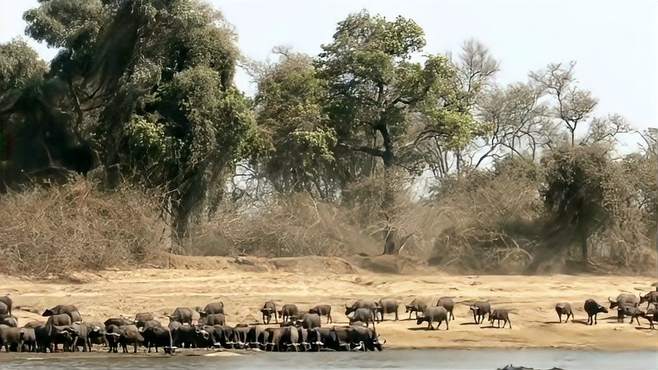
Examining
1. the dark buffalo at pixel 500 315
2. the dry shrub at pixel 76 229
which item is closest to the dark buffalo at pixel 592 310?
the dark buffalo at pixel 500 315

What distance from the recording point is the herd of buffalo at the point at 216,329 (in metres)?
23.4

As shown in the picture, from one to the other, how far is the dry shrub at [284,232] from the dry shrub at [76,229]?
220 cm

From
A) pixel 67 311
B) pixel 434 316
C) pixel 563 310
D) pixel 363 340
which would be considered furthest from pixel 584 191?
pixel 67 311

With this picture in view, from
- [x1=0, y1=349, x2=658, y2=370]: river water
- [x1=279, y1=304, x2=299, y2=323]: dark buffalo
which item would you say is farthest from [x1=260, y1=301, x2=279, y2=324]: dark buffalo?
[x1=0, y1=349, x2=658, y2=370]: river water

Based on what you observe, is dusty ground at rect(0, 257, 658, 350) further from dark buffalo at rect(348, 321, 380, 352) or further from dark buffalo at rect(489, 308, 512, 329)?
dark buffalo at rect(348, 321, 380, 352)

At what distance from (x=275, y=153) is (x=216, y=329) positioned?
1940cm

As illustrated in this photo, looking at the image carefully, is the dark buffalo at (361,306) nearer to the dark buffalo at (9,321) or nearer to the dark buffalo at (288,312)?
the dark buffalo at (288,312)

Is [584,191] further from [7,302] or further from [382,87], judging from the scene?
[7,302]

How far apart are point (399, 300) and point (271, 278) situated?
4290mm

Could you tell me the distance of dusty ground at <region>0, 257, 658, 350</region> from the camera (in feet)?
83.1

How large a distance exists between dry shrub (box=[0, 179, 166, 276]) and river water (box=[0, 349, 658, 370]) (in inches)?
276

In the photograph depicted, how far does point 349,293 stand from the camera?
2953 centimetres

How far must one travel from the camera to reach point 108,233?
31781mm

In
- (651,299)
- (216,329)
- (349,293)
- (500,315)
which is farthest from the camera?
(349,293)
